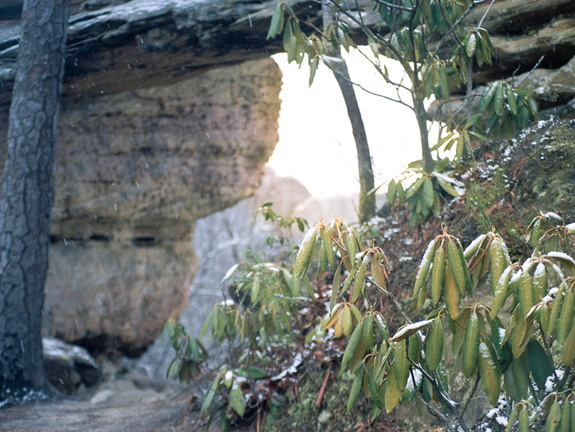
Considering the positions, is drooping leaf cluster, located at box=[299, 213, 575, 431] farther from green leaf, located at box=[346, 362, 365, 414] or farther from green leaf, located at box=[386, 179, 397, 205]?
green leaf, located at box=[386, 179, 397, 205]

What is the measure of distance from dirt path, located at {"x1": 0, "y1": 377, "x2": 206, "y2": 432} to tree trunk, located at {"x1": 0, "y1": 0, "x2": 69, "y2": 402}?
1.33 feet

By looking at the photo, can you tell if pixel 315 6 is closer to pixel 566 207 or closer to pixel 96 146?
pixel 566 207

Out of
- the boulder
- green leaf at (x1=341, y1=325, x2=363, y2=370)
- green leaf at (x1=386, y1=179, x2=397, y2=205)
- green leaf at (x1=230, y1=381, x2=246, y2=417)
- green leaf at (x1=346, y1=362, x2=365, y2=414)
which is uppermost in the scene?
green leaf at (x1=386, y1=179, x2=397, y2=205)

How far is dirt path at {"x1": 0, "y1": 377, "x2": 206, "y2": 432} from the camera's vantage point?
398 centimetres

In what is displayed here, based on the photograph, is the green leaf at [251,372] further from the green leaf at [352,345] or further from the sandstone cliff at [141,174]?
the sandstone cliff at [141,174]

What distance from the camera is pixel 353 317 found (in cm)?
226

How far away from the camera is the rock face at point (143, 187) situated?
809cm

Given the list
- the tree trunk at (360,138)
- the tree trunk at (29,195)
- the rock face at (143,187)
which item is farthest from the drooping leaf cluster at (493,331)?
the rock face at (143,187)

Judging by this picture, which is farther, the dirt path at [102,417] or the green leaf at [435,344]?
the dirt path at [102,417]

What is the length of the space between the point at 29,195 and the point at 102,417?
7.30 feet

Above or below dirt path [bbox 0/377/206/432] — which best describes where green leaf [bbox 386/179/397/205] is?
above

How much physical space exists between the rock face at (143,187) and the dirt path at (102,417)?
3.21 meters

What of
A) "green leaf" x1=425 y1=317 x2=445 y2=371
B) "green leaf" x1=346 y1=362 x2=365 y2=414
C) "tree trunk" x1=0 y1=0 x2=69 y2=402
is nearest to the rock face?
"tree trunk" x1=0 y1=0 x2=69 y2=402

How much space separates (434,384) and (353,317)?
0.54 m
